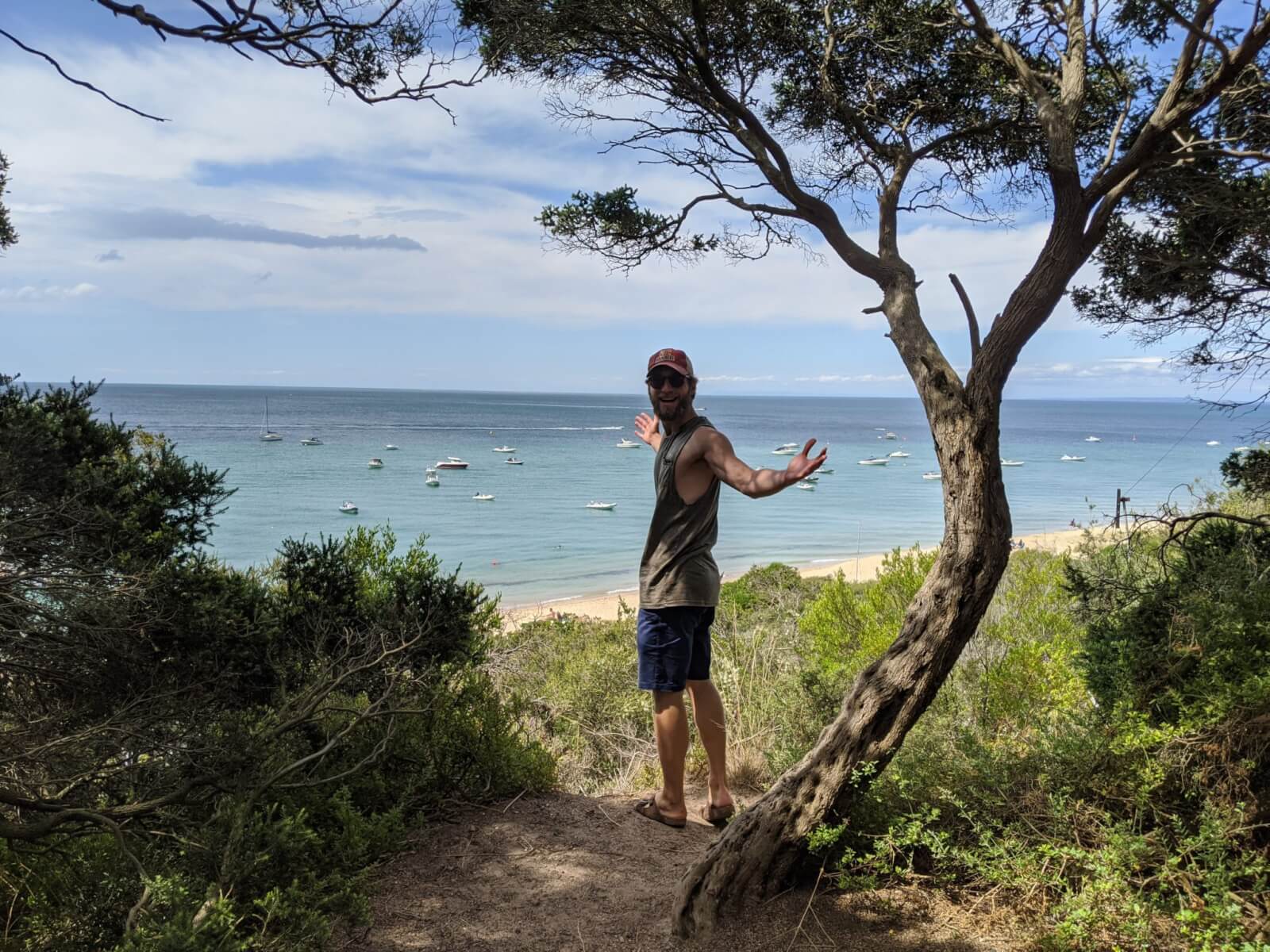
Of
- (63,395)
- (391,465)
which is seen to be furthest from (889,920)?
(391,465)

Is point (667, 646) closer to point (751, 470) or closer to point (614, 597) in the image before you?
point (751, 470)

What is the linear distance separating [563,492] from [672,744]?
139ft

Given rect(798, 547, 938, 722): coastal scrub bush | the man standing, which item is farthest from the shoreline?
the man standing

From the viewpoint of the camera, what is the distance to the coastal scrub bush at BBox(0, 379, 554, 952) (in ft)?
9.37

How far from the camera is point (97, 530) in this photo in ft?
12.5

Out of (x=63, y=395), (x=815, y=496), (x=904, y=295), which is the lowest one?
(x=815, y=496)

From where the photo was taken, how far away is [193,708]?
3705 millimetres

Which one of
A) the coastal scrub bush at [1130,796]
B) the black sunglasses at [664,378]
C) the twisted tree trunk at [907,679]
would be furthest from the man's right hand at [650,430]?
the coastal scrub bush at [1130,796]

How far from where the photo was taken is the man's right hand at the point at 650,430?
4.56 meters

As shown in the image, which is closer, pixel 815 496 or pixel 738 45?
pixel 738 45

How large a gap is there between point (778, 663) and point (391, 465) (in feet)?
179

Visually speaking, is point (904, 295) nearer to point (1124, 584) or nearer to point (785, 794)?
point (1124, 584)

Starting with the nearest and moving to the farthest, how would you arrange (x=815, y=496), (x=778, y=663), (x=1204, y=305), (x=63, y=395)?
1. (x=63, y=395)
2. (x=1204, y=305)
3. (x=778, y=663)
4. (x=815, y=496)

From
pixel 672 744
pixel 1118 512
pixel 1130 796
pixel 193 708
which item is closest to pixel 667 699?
pixel 672 744
